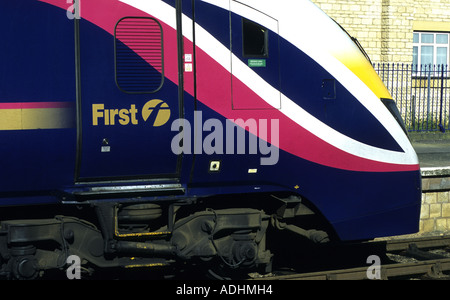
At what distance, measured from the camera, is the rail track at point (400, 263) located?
6.88m

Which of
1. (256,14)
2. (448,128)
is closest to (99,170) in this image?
(256,14)

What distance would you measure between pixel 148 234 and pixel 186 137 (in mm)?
974

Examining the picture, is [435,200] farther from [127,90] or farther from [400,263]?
[127,90]

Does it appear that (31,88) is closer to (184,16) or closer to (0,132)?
(0,132)

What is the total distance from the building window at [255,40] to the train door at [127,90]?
70 centimetres

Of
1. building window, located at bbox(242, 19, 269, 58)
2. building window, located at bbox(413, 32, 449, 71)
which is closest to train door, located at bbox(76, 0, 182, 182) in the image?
building window, located at bbox(242, 19, 269, 58)

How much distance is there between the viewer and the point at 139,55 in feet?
19.0

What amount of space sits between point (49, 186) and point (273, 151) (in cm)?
205

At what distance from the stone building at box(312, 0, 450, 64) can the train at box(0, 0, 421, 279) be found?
14443 mm

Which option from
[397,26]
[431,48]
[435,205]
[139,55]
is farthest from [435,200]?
[431,48]

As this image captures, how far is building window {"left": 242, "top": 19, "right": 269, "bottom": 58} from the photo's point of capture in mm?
6125

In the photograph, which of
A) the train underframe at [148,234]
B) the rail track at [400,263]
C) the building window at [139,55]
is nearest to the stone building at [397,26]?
the rail track at [400,263]

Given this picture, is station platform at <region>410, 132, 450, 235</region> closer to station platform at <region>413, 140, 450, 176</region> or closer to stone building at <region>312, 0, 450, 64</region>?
station platform at <region>413, 140, 450, 176</region>

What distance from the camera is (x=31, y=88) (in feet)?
18.1
